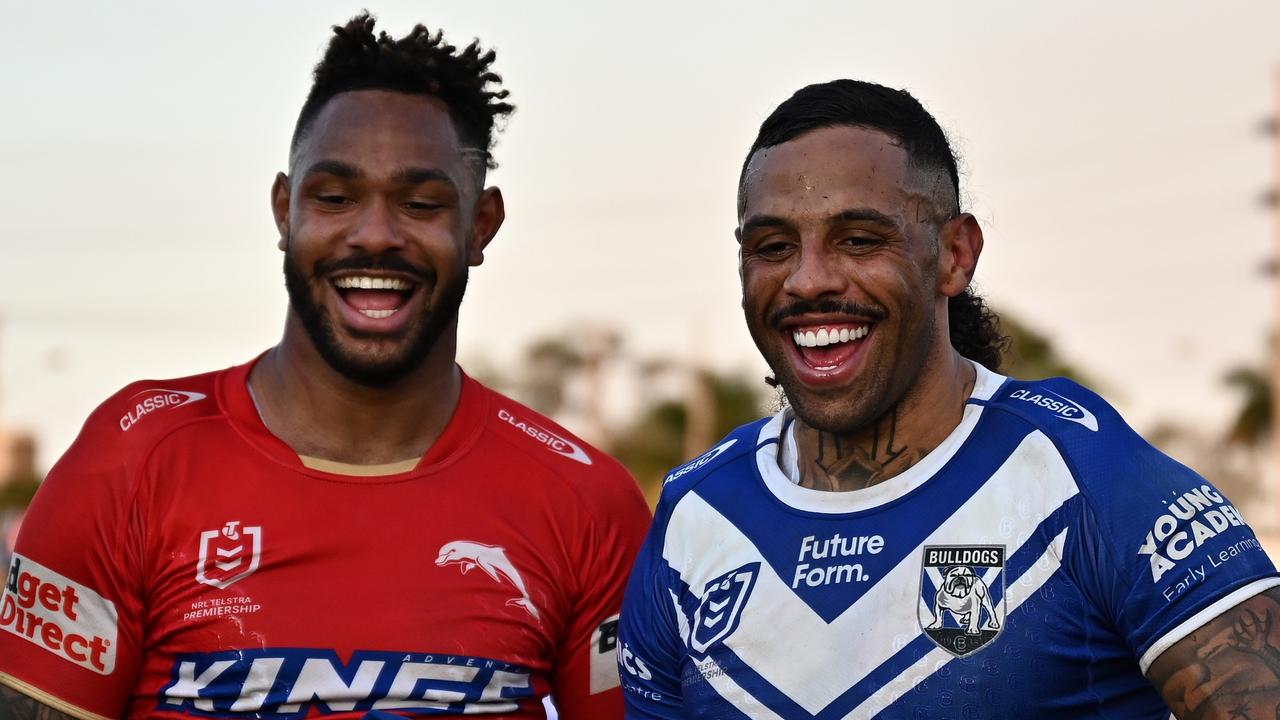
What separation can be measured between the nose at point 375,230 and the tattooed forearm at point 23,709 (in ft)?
4.95

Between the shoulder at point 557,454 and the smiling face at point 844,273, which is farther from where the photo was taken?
the shoulder at point 557,454

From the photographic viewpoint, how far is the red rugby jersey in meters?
4.25

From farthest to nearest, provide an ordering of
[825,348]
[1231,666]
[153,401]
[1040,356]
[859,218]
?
[1040,356], [153,401], [825,348], [859,218], [1231,666]

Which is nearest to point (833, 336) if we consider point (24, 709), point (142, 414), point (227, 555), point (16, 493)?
point (227, 555)

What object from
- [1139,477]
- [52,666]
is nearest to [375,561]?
[52,666]

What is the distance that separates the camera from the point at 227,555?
4.33 metres

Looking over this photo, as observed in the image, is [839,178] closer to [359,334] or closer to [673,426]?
[359,334]

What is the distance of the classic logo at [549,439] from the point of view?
4875 millimetres

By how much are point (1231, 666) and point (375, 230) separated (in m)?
2.54

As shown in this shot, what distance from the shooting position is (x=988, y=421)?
387cm

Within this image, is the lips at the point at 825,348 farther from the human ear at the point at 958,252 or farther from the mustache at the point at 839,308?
the human ear at the point at 958,252

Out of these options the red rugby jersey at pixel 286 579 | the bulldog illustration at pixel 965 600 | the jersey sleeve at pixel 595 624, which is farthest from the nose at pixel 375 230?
the bulldog illustration at pixel 965 600

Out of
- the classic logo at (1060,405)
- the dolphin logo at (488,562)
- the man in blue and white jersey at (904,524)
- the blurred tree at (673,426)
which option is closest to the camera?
the man in blue and white jersey at (904,524)

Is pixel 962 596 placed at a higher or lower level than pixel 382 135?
lower
